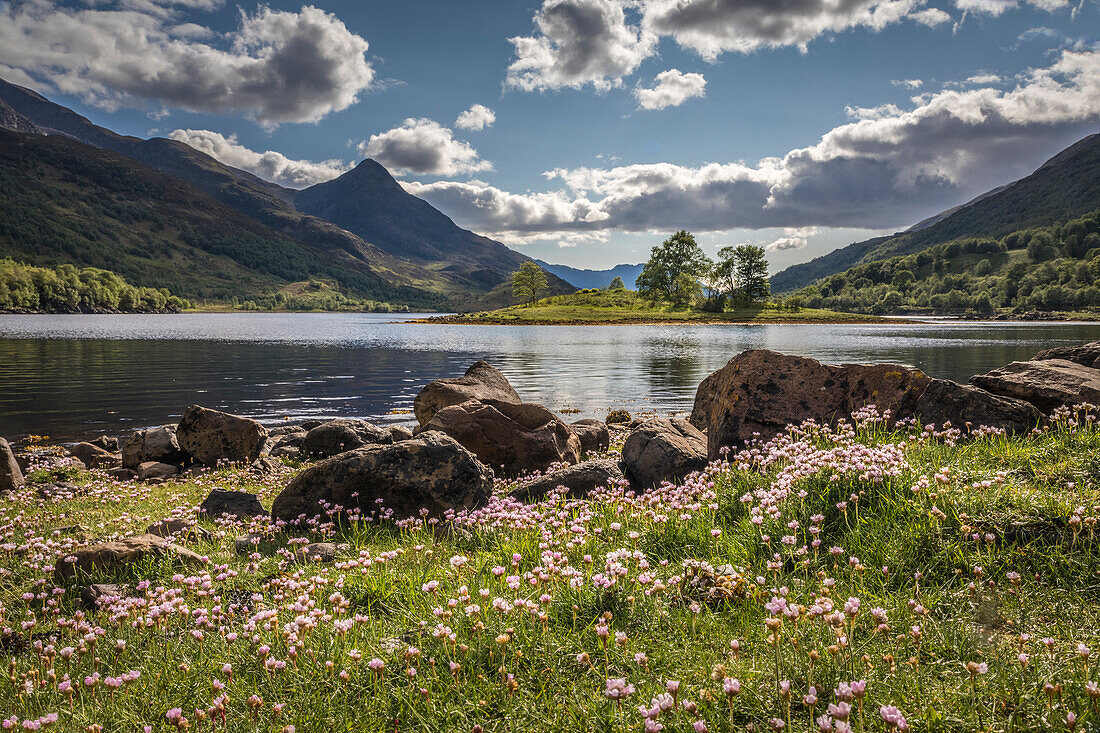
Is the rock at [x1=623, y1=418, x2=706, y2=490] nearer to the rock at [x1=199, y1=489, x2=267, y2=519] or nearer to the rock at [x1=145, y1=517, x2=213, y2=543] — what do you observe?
the rock at [x1=199, y1=489, x2=267, y2=519]

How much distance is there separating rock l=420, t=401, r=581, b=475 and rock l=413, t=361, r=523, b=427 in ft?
15.0

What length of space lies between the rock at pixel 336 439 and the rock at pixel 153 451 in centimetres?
448

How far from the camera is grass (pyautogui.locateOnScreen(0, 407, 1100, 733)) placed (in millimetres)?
3559

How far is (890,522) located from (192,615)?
726cm

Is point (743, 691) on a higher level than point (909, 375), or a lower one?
lower

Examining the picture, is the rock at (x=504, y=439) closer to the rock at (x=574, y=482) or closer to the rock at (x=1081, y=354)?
the rock at (x=574, y=482)

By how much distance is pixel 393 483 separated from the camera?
389 inches

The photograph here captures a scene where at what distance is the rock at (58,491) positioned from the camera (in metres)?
13.9

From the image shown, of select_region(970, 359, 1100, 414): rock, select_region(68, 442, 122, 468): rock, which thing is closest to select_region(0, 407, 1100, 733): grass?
select_region(970, 359, 1100, 414): rock

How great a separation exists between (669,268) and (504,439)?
175m

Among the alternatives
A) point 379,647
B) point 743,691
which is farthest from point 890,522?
point 379,647

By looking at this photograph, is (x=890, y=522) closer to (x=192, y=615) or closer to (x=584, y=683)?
(x=584, y=683)

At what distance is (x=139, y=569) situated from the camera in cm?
748

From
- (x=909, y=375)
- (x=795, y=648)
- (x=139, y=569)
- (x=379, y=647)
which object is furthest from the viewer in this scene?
(x=909, y=375)
